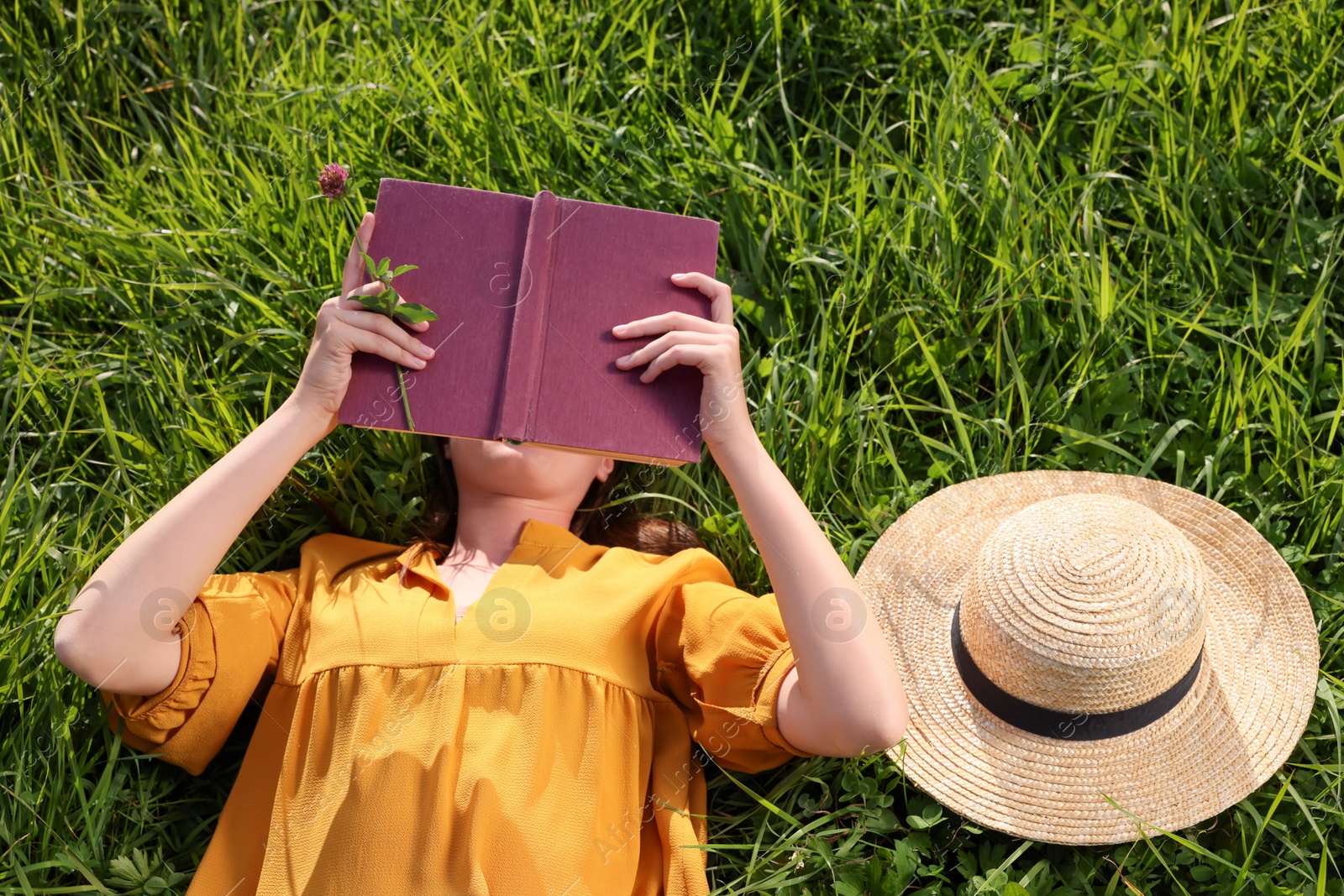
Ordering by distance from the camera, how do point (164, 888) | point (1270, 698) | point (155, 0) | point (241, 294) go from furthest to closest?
point (155, 0), point (241, 294), point (164, 888), point (1270, 698)

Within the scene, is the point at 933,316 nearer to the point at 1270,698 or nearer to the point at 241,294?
the point at 1270,698

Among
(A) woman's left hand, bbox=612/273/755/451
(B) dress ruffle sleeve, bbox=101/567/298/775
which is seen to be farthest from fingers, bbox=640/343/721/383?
(B) dress ruffle sleeve, bbox=101/567/298/775

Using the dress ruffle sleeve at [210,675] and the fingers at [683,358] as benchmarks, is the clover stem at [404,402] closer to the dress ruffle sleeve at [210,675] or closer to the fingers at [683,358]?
the fingers at [683,358]

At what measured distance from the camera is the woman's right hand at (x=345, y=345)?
187 centimetres

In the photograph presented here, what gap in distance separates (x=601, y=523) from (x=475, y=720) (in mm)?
632

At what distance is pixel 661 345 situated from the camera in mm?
1854

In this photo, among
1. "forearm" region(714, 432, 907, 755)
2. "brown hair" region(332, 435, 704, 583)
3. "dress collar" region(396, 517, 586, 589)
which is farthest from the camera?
"brown hair" region(332, 435, 704, 583)

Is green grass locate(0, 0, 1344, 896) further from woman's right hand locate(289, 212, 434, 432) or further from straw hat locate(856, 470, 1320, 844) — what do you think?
woman's right hand locate(289, 212, 434, 432)

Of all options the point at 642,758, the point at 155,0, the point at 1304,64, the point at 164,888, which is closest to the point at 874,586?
the point at 642,758

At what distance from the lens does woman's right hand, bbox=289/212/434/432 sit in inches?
73.5

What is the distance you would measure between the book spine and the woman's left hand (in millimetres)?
143

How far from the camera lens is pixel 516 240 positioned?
191cm

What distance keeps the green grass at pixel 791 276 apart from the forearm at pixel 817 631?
362mm

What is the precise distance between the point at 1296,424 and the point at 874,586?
105 centimetres
